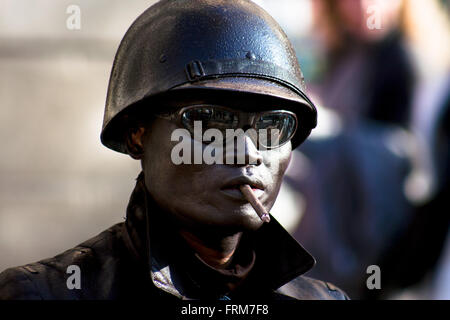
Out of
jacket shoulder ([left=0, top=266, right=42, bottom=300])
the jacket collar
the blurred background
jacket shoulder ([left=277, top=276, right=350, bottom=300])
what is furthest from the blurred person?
jacket shoulder ([left=0, top=266, right=42, bottom=300])

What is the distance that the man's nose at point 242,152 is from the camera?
4242mm

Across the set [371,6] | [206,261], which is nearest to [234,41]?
[206,261]

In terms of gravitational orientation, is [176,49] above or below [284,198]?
above

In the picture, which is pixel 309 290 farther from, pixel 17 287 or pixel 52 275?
pixel 17 287

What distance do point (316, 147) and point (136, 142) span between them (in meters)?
4.52

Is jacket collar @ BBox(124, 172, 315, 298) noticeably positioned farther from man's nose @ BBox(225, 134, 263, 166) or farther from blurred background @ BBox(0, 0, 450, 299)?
blurred background @ BBox(0, 0, 450, 299)

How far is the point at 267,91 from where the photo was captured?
14.0 feet

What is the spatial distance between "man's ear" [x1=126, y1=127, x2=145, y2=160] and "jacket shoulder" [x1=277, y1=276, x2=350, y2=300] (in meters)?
0.79

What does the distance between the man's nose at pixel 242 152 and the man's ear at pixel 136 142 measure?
0.41 metres

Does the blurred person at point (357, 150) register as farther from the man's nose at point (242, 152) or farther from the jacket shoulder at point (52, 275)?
the man's nose at point (242, 152)

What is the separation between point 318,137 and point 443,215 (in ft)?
4.03

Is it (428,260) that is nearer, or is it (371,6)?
(371,6)

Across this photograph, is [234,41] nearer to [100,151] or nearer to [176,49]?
[176,49]

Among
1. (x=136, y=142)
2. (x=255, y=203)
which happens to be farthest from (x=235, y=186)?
(x=136, y=142)
